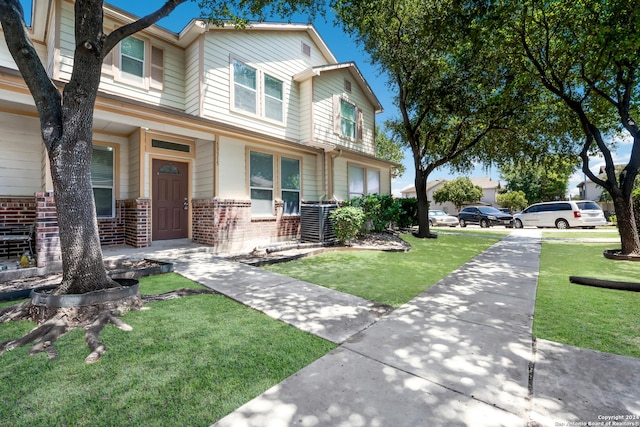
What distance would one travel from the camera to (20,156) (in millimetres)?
6906

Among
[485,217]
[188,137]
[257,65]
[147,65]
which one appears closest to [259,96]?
[257,65]

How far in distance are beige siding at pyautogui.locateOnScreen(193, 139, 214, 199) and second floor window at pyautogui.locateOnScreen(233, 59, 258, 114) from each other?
5.67ft

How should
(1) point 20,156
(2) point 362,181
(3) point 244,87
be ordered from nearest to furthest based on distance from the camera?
(1) point 20,156 < (3) point 244,87 < (2) point 362,181

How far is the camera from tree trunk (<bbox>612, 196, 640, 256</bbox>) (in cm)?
705

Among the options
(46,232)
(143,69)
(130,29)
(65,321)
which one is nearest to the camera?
(65,321)

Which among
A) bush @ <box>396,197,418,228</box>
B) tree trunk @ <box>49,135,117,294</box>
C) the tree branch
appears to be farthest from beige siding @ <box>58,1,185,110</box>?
bush @ <box>396,197,418,228</box>

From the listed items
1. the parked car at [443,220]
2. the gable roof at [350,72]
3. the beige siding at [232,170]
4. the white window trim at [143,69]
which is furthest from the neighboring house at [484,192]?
the white window trim at [143,69]

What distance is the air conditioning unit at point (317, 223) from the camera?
→ 9.33 metres

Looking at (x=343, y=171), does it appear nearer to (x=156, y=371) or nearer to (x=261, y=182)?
(x=261, y=182)

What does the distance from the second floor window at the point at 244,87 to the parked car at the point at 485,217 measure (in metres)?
18.1

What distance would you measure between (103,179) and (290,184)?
17.4 ft

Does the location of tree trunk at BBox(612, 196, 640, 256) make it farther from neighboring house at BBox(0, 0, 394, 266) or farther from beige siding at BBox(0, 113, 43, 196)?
beige siding at BBox(0, 113, 43, 196)

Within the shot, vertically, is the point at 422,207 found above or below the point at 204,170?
below

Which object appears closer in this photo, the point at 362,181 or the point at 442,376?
the point at 442,376
